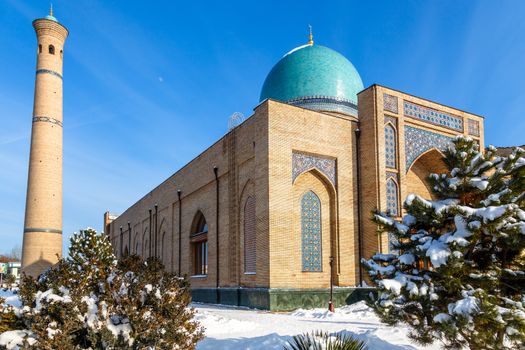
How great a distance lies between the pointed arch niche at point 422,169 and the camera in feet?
57.0

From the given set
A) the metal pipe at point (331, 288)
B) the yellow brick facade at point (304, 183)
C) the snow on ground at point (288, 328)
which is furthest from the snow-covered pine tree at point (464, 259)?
the yellow brick facade at point (304, 183)

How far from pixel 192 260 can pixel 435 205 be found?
16468mm

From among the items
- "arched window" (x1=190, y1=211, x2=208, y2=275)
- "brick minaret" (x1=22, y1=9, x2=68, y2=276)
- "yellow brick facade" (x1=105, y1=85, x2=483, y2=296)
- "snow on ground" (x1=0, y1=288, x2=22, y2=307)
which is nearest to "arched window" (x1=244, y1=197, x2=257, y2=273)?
"yellow brick facade" (x1=105, y1=85, x2=483, y2=296)

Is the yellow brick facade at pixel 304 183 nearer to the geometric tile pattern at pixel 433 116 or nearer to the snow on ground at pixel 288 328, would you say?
the geometric tile pattern at pixel 433 116

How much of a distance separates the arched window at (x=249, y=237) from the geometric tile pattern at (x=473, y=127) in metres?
8.95

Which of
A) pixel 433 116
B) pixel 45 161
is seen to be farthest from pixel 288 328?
pixel 45 161

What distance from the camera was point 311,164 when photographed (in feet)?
49.2

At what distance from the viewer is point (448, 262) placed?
521 centimetres

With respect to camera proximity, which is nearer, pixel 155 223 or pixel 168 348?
pixel 168 348

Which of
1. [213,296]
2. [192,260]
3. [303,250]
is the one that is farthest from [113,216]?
[303,250]

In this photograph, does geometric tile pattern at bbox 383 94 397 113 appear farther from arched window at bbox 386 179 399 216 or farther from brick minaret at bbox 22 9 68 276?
brick minaret at bbox 22 9 68 276

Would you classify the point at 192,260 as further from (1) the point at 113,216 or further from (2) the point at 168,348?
(1) the point at 113,216

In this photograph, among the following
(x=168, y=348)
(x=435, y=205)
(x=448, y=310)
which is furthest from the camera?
(x=435, y=205)

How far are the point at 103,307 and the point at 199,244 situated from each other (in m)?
15.9
